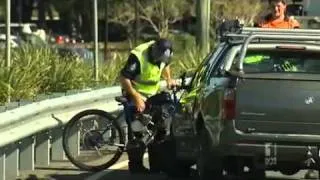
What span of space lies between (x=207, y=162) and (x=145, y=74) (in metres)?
2.62

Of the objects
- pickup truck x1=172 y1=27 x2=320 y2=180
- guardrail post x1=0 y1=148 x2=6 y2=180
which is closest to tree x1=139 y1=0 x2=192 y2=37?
guardrail post x1=0 y1=148 x2=6 y2=180

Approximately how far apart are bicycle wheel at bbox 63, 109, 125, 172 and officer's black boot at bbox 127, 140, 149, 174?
0.17 m

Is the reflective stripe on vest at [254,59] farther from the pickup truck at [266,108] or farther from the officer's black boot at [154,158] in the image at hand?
the officer's black boot at [154,158]

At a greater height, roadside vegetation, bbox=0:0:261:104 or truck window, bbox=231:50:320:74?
truck window, bbox=231:50:320:74

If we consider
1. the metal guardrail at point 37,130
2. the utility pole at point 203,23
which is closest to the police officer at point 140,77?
the metal guardrail at point 37,130

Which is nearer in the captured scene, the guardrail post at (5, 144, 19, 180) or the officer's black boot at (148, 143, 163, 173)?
the guardrail post at (5, 144, 19, 180)

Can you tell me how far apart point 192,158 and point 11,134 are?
221 centimetres

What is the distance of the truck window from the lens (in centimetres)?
929

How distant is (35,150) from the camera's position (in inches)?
484

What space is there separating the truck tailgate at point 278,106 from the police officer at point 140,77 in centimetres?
277

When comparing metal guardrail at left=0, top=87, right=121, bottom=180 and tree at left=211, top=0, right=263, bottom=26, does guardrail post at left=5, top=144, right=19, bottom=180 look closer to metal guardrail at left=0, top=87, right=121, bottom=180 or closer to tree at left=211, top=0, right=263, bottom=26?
metal guardrail at left=0, top=87, right=121, bottom=180

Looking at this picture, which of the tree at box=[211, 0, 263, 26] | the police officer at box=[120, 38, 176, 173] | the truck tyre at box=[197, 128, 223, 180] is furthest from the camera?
the tree at box=[211, 0, 263, 26]

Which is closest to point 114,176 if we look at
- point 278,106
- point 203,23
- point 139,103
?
point 139,103

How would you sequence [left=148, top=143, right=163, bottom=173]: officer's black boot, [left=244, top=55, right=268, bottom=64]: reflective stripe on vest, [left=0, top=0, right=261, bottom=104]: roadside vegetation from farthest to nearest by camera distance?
[left=0, top=0, right=261, bottom=104]: roadside vegetation, [left=148, top=143, right=163, bottom=173]: officer's black boot, [left=244, top=55, right=268, bottom=64]: reflective stripe on vest
